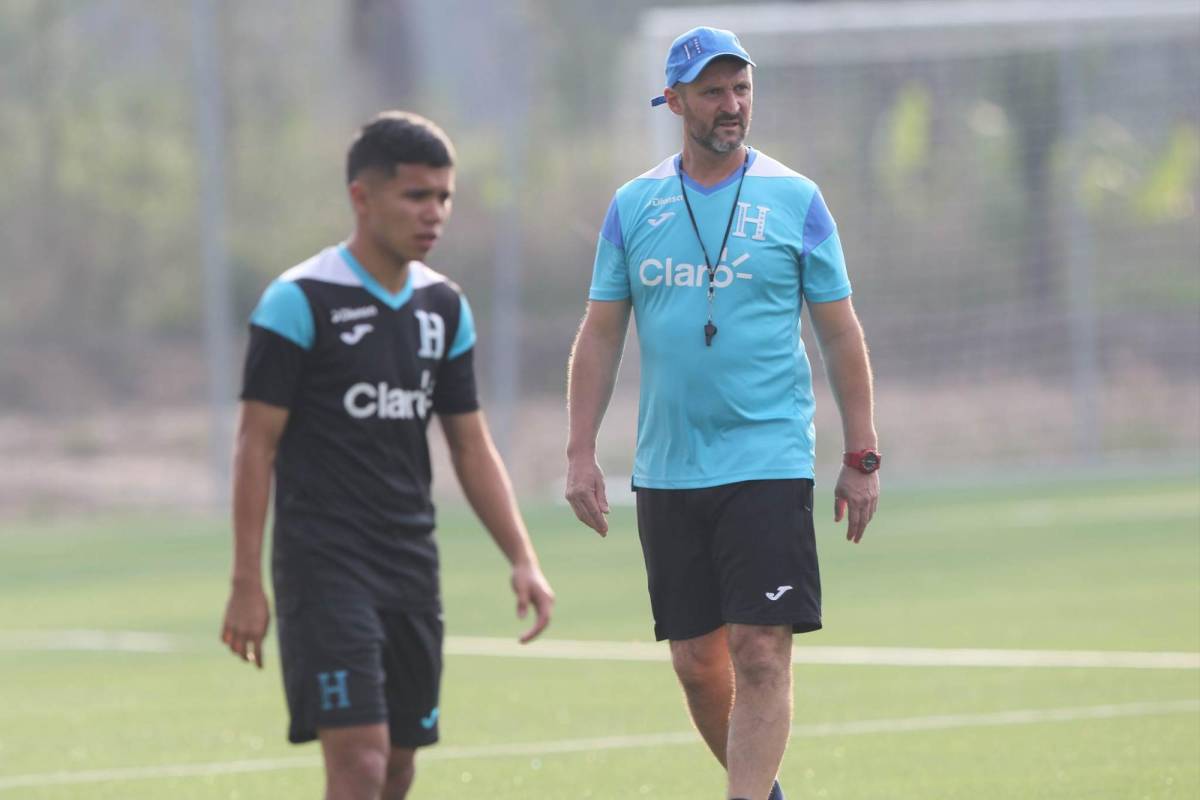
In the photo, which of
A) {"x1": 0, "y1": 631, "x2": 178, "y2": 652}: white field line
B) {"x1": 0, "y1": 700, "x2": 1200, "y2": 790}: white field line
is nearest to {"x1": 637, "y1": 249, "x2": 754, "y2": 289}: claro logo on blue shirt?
{"x1": 0, "y1": 700, "x2": 1200, "y2": 790}: white field line

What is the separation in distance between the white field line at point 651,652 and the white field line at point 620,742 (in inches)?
57.0

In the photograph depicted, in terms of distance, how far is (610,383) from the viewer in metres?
7.04

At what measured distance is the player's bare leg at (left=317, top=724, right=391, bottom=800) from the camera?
5.93 m

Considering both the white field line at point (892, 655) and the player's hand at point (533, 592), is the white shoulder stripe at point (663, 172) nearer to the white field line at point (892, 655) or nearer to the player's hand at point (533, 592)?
the player's hand at point (533, 592)

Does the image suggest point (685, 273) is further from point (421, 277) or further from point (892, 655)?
point (892, 655)

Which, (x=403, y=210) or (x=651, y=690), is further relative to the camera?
(x=651, y=690)

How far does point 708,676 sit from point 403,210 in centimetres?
170

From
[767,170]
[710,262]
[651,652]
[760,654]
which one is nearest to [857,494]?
[760,654]

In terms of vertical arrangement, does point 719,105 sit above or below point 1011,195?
above

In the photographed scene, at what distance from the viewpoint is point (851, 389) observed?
672 cm

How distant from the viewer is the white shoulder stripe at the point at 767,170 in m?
6.79

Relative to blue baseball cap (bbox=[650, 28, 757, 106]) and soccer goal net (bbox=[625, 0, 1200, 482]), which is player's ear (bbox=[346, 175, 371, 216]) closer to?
blue baseball cap (bbox=[650, 28, 757, 106])

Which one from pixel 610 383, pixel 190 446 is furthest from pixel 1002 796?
pixel 190 446

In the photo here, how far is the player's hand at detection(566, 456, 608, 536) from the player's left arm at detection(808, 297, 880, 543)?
2.38 feet
